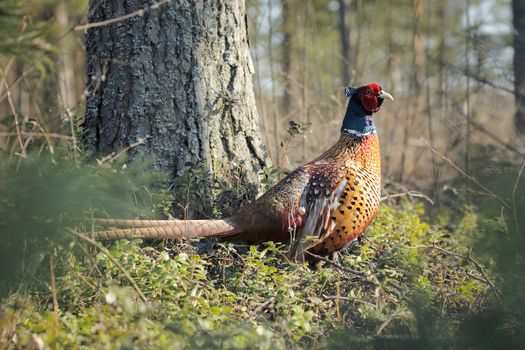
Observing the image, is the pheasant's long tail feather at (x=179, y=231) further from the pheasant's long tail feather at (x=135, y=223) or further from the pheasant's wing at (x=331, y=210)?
the pheasant's wing at (x=331, y=210)

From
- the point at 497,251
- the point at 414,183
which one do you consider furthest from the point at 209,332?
the point at 414,183

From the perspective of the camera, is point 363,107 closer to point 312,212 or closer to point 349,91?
point 349,91

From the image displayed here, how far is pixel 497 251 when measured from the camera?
6.52 feet

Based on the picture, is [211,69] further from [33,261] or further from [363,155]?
[33,261]

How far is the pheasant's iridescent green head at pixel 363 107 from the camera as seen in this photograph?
170 inches

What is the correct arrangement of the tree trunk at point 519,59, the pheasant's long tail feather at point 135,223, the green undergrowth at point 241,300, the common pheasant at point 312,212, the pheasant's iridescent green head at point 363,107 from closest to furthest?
1. the green undergrowth at point 241,300
2. the pheasant's long tail feather at point 135,223
3. the common pheasant at point 312,212
4. the pheasant's iridescent green head at point 363,107
5. the tree trunk at point 519,59

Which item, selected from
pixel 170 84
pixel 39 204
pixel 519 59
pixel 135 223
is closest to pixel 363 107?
pixel 170 84

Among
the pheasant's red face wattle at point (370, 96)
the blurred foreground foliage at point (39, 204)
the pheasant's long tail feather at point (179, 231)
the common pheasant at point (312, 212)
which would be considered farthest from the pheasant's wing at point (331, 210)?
the blurred foreground foliage at point (39, 204)

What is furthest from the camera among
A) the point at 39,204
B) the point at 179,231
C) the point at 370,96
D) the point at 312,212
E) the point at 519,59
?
the point at 519,59

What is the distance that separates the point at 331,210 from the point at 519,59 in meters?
2.59

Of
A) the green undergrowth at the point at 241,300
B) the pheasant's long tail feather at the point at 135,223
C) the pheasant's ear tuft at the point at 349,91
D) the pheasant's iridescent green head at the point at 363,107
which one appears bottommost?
the green undergrowth at the point at 241,300

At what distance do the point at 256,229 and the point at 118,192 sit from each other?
1560mm

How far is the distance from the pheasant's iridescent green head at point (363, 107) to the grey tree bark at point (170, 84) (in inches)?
27.9

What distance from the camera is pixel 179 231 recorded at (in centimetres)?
355
